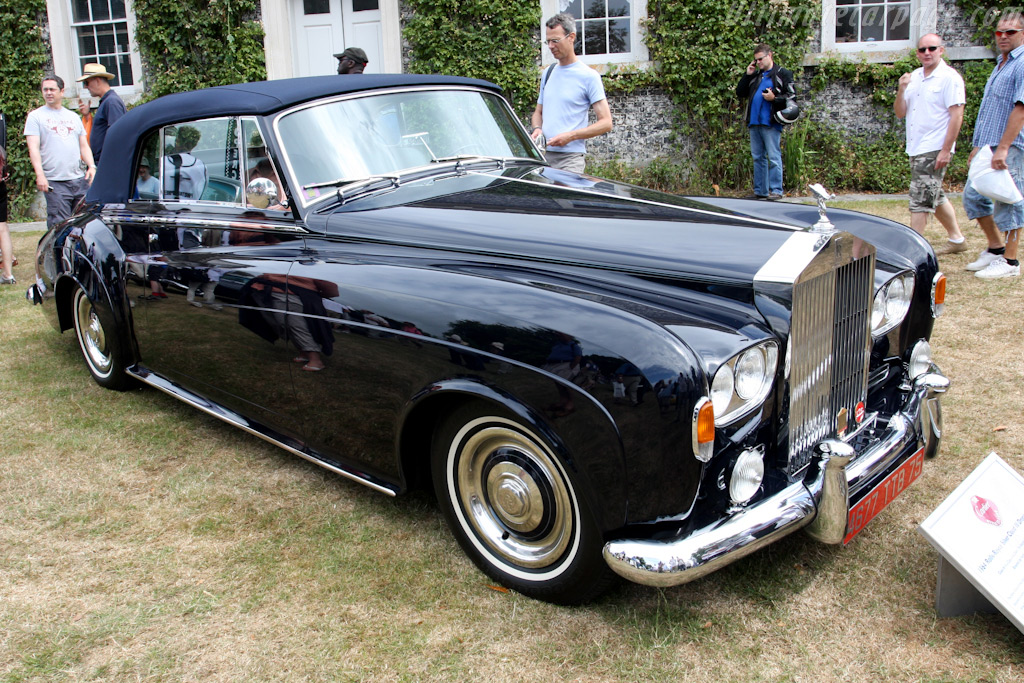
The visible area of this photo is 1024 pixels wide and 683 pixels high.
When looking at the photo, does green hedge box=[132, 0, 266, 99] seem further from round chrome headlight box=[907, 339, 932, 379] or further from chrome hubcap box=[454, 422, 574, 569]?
round chrome headlight box=[907, 339, 932, 379]

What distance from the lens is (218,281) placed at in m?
3.38

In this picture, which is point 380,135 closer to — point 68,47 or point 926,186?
point 926,186

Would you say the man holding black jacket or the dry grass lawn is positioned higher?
the man holding black jacket

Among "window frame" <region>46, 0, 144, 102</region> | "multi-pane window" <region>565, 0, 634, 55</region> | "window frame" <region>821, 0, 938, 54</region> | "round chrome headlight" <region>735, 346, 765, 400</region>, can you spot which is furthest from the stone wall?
"round chrome headlight" <region>735, 346, 765, 400</region>

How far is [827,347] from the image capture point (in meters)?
2.54

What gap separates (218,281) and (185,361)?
59 cm

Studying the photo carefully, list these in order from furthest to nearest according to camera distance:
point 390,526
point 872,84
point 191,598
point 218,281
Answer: point 872,84
point 218,281
point 390,526
point 191,598

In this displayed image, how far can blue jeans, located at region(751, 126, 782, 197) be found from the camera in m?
9.62

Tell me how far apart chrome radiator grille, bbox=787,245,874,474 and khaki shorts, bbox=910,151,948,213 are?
4.52 metres

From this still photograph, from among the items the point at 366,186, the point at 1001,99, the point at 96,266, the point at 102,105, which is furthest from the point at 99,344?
the point at 1001,99

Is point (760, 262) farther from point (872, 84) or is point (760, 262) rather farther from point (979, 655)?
point (872, 84)

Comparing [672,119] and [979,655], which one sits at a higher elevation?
[672,119]

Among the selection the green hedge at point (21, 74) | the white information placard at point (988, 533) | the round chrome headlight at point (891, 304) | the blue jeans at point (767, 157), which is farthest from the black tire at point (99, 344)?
the green hedge at point (21, 74)

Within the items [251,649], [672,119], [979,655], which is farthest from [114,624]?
[672,119]
